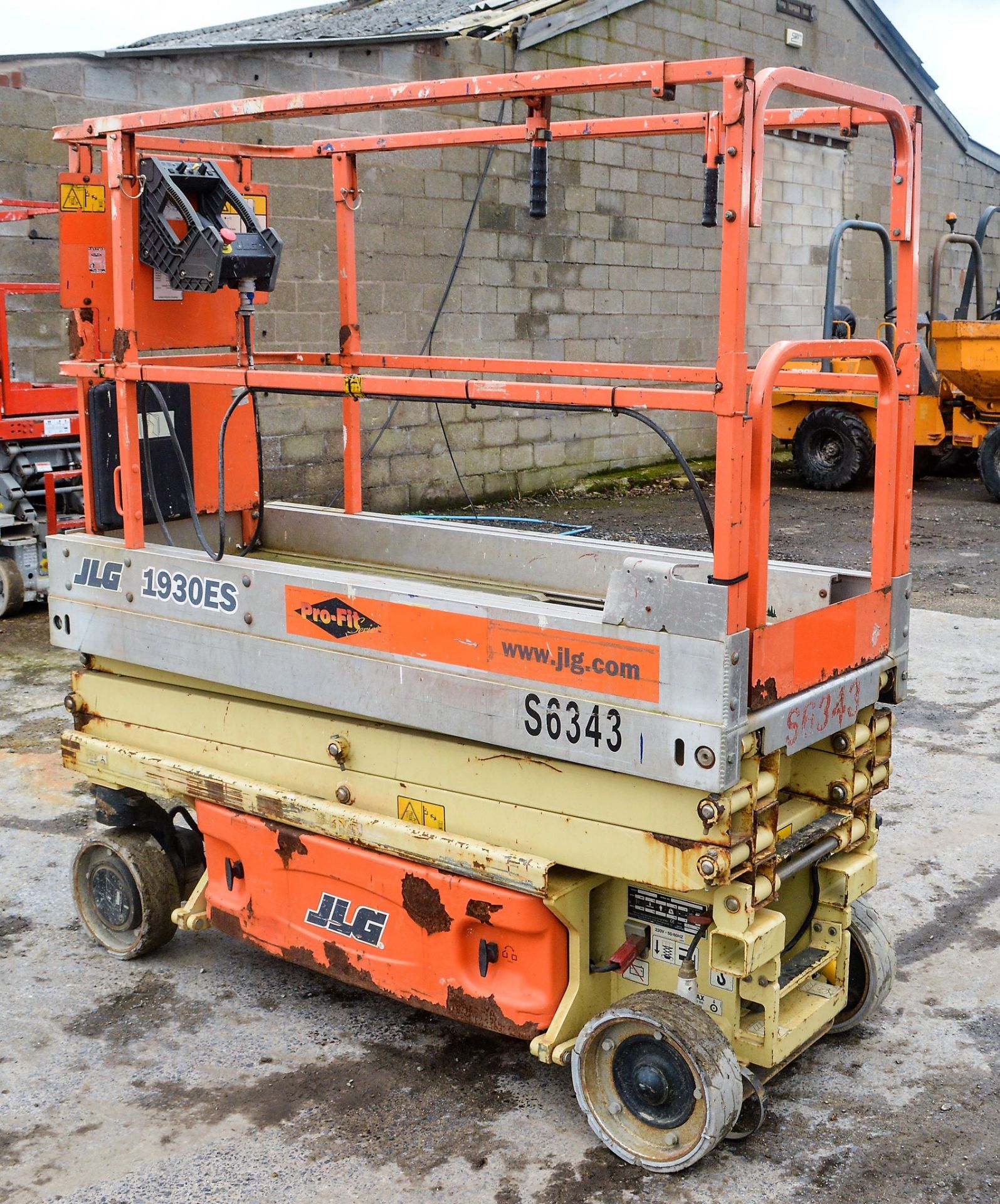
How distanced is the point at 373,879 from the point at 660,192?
11.3 metres

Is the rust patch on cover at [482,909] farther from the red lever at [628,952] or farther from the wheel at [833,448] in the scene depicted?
the wheel at [833,448]

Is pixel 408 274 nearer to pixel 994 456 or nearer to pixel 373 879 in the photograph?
pixel 994 456

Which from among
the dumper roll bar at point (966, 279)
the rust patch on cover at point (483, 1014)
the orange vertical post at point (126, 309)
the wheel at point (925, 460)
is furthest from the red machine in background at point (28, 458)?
the wheel at point (925, 460)

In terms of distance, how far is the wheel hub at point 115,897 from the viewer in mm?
4168

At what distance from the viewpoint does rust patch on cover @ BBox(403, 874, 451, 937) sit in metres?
3.44

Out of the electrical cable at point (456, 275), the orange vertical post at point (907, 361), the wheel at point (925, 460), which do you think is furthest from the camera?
the wheel at point (925, 460)

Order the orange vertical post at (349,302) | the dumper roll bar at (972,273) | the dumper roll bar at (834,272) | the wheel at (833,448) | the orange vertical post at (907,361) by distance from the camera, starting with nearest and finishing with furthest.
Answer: the orange vertical post at (907,361) → the orange vertical post at (349,302) → the dumper roll bar at (834,272) → the dumper roll bar at (972,273) → the wheel at (833,448)

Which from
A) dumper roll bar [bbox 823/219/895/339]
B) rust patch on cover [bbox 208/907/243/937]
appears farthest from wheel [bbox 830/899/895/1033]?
dumper roll bar [bbox 823/219/895/339]

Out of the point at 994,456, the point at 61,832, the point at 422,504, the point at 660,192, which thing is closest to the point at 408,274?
the point at 422,504

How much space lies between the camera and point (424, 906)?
3.47 m

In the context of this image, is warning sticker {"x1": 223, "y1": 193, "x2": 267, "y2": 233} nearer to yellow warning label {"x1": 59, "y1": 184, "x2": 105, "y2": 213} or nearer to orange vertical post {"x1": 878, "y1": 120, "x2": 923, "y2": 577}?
yellow warning label {"x1": 59, "y1": 184, "x2": 105, "y2": 213}

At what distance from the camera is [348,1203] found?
9.82ft

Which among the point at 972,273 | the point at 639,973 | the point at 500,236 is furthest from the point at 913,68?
the point at 639,973

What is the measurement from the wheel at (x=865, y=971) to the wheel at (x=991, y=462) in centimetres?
1048
